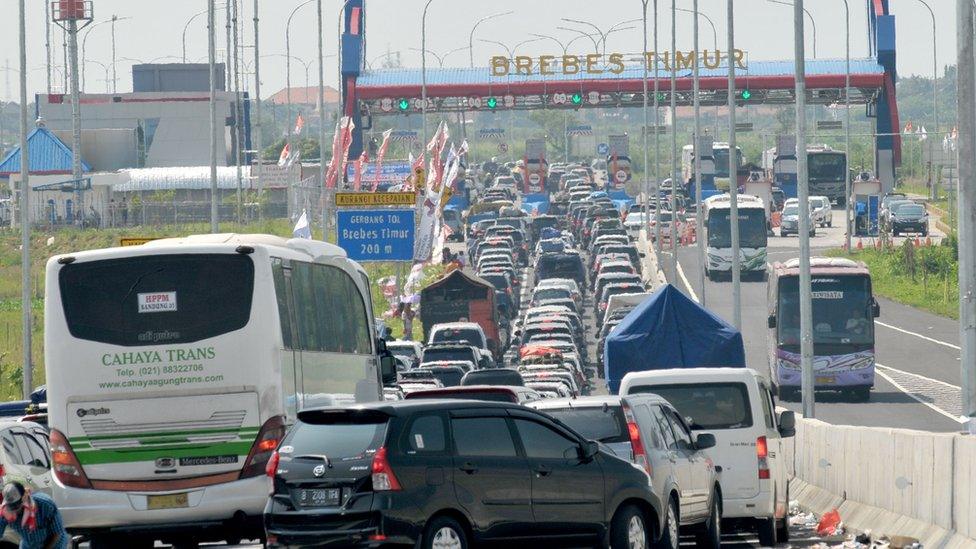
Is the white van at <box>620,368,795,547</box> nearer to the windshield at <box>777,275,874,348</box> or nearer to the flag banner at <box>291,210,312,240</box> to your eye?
the flag banner at <box>291,210,312,240</box>

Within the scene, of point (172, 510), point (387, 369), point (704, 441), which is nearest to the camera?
point (172, 510)

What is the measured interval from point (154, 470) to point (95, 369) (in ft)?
3.22

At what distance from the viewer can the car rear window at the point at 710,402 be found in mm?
19422

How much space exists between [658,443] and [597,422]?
69 centimetres

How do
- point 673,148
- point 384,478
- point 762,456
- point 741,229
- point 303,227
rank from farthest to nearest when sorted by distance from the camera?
point 741,229
point 673,148
point 303,227
point 762,456
point 384,478

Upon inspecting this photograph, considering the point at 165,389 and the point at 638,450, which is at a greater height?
the point at 165,389

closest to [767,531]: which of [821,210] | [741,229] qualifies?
[741,229]

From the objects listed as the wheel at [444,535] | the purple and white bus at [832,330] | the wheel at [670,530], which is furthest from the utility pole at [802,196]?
the wheel at [444,535]

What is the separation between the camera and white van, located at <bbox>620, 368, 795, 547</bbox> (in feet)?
63.5

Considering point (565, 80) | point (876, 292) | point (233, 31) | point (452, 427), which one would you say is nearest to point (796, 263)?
point (876, 292)

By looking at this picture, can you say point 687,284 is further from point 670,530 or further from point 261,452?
point 261,452

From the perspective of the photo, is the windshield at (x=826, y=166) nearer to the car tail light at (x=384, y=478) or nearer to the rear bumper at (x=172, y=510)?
the rear bumper at (x=172, y=510)

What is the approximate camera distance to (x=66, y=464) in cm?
1614

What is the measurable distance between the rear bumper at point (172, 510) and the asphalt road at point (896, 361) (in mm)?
22903
